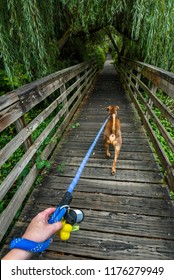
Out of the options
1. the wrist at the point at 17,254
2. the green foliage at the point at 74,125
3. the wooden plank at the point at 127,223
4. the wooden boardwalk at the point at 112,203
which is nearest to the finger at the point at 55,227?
the wrist at the point at 17,254

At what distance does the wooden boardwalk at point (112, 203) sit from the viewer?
6.22 ft

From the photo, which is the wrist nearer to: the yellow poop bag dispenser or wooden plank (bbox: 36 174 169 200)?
the yellow poop bag dispenser

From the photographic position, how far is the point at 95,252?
1871mm

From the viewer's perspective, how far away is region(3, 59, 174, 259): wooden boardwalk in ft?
6.22

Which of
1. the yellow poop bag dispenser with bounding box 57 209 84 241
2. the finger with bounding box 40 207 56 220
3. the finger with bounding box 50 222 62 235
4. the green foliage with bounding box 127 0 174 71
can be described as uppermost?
the green foliage with bounding box 127 0 174 71

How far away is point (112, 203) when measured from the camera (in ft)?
7.85

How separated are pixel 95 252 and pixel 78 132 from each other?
2918 millimetres

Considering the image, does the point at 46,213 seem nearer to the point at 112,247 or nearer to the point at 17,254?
the point at 17,254

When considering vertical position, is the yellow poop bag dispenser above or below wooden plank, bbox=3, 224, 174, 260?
above

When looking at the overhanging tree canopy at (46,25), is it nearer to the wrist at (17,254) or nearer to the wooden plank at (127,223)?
the wooden plank at (127,223)

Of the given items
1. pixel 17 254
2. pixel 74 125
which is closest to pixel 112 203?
pixel 17 254

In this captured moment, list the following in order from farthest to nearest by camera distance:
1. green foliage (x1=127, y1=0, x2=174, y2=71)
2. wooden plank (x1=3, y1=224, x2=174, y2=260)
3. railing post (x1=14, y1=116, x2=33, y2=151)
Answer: green foliage (x1=127, y1=0, x2=174, y2=71)
railing post (x1=14, y1=116, x2=33, y2=151)
wooden plank (x1=3, y1=224, x2=174, y2=260)

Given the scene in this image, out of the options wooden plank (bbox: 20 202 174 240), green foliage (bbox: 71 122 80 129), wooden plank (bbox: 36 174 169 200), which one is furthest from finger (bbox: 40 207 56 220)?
green foliage (bbox: 71 122 80 129)

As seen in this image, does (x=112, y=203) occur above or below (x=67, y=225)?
below
